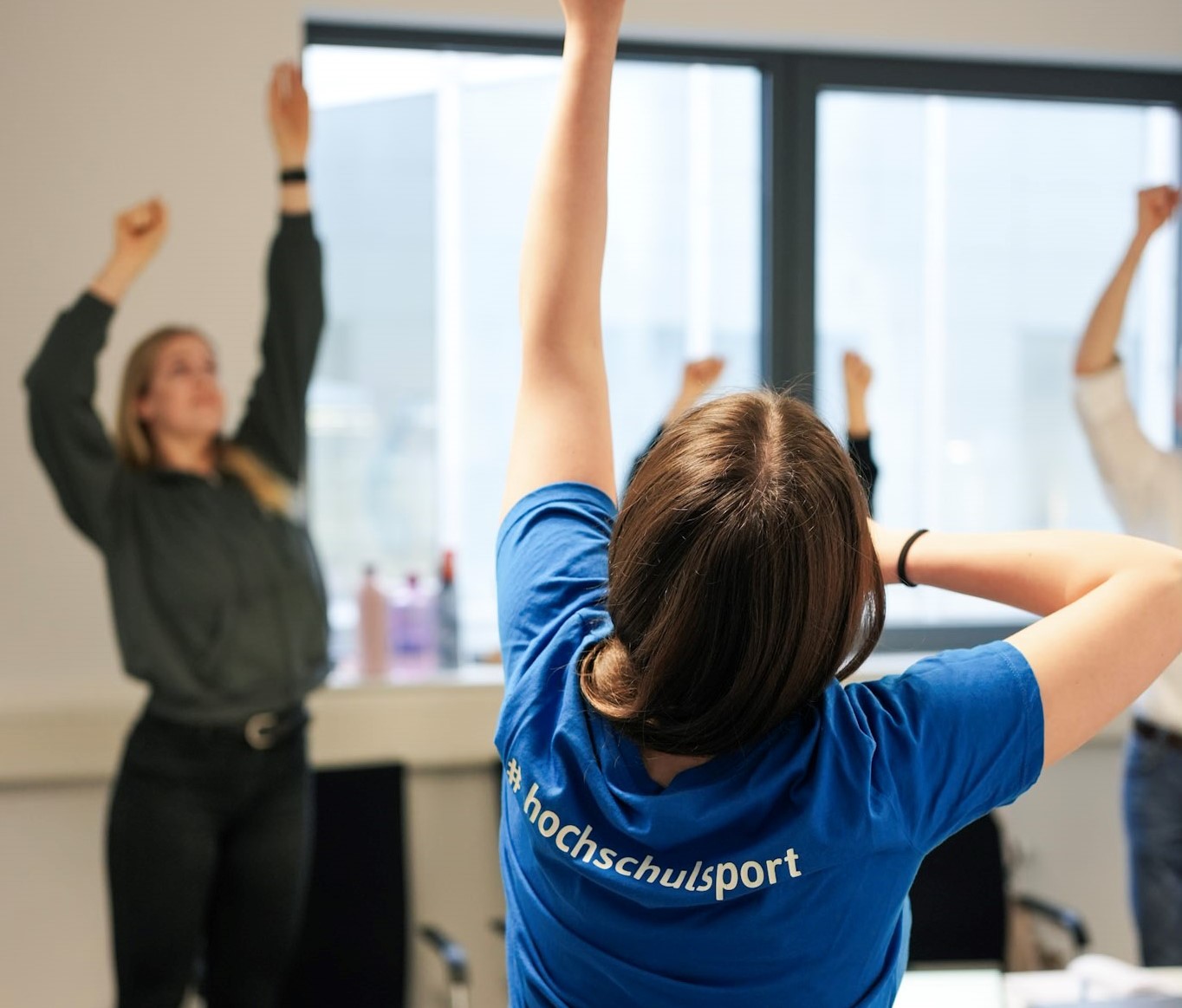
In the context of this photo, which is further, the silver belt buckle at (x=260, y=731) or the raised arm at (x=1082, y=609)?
the silver belt buckle at (x=260, y=731)

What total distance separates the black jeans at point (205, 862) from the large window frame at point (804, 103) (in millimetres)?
1551

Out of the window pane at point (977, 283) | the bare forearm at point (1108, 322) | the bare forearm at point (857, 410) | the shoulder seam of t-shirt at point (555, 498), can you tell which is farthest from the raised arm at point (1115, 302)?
the shoulder seam of t-shirt at point (555, 498)

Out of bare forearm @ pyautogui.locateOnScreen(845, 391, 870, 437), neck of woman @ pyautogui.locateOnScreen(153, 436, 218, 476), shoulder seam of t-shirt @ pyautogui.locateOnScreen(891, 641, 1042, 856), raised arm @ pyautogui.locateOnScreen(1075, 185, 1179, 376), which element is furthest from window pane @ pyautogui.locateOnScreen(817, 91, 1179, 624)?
shoulder seam of t-shirt @ pyautogui.locateOnScreen(891, 641, 1042, 856)

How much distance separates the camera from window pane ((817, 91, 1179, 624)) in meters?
3.08

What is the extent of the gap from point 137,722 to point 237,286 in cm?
96

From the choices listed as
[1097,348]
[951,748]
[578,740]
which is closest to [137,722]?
[578,740]

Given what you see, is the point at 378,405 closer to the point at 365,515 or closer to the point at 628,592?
the point at 365,515

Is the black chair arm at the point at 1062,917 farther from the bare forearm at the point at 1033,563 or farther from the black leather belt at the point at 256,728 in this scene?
the bare forearm at the point at 1033,563

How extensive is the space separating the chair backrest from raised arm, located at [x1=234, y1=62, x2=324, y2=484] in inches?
64.9

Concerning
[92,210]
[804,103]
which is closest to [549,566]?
[92,210]

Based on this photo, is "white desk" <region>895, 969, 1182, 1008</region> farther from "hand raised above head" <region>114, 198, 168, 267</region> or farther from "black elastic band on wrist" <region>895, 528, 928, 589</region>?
"hand raised above head" <region>114, 198, 168, 267</region>

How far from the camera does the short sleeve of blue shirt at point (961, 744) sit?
24.8 inches

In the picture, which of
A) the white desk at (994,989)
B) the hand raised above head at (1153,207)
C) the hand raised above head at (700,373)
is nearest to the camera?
the white desk at (994,989)

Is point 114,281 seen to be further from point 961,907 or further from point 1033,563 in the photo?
point 961,907
